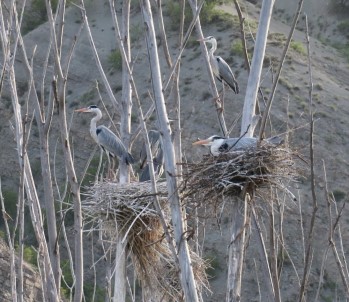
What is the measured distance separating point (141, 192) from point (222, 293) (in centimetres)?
1812

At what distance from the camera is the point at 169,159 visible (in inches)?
251

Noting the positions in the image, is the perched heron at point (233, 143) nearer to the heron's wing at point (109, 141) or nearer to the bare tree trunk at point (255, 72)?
the bare tree trunk at point (255, 72)

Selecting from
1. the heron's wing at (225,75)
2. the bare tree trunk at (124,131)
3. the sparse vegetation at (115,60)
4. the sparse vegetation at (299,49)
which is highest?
the bare tree trunk at (124,131)

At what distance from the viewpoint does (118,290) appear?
29.9ft

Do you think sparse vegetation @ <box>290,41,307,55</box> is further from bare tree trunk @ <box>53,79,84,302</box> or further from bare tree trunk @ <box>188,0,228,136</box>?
bare tree trunk @ <box>53,79,84,302</box>

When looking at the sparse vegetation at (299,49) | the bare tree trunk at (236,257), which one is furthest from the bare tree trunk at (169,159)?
the sparse vegetation at (299,49)

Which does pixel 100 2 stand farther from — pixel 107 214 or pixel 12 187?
pixel 107 214

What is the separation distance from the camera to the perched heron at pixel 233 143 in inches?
293

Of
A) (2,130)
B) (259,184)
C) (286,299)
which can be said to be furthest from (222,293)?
(259,184)

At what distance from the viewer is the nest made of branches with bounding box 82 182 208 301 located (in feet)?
30.5

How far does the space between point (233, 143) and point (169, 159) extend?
1.35 metres

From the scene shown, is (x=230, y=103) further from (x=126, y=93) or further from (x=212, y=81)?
(x=212, y=81)

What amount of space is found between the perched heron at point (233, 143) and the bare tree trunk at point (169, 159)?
98 cm

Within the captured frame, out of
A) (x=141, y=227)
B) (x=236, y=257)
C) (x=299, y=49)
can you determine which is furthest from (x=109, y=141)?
(x=299, y=49)
